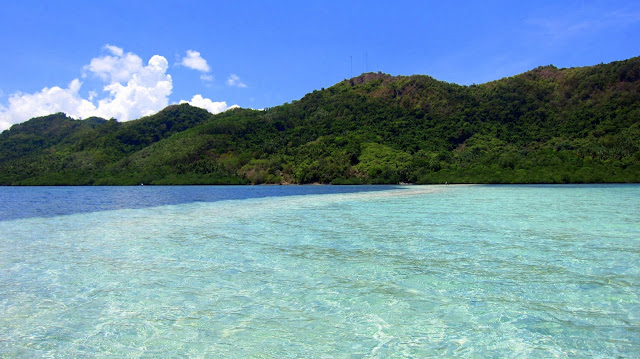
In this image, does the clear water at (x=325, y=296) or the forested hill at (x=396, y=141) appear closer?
the clear water at (x=325, y=296)

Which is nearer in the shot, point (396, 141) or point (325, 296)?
point (325, 296)

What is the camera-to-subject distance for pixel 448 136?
393ft

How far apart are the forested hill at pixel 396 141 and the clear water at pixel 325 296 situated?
74061mm

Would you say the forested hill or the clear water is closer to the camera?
the clear water

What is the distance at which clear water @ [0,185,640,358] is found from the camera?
5137 millimetres

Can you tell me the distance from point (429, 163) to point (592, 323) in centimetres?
9002

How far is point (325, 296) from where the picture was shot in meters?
7.13

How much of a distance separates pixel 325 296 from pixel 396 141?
115m

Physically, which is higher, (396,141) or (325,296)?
(396,141)

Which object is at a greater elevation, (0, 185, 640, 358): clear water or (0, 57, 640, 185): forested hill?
(0, 57, 640, 185): forested hill

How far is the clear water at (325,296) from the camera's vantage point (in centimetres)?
514

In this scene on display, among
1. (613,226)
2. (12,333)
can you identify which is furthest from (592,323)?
(613,226)

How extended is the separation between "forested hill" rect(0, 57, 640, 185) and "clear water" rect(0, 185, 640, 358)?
74.1 meters

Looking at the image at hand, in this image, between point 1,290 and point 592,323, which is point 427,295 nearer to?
point 592,323
